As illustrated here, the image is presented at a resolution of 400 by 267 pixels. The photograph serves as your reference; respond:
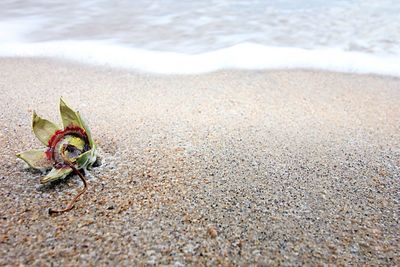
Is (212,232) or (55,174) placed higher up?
(55,174)

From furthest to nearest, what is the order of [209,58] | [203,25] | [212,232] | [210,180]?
[203,25] → [209,58] → [210,180] → [212,232]

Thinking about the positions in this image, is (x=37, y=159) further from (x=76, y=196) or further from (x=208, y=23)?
(x=208, y=23)

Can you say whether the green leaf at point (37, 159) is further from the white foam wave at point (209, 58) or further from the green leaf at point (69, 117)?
the white foam wave at point (209, 58)

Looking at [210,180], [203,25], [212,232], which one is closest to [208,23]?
[203,25]

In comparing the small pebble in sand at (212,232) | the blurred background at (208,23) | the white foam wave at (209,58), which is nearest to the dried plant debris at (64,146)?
the small pebble in sand at (212,232)

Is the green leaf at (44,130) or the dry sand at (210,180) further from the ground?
the green leaf at (44,130)

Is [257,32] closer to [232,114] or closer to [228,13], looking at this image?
[228,13]

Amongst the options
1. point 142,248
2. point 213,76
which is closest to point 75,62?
point 213,76

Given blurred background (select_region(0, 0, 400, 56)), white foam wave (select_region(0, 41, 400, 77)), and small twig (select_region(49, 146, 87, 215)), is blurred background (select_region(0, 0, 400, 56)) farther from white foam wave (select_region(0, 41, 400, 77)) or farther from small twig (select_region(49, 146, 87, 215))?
small twig (select_region(49, 146, 87, 215))
